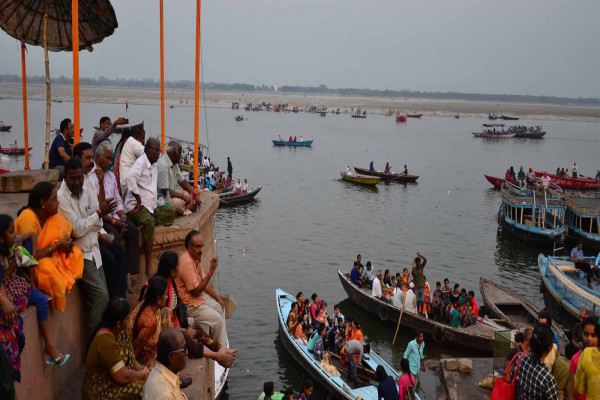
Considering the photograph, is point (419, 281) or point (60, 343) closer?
point (60, 343)

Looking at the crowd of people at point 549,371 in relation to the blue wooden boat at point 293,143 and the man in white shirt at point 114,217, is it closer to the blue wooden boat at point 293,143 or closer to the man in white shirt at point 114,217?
the man in white shirt at point 114,217

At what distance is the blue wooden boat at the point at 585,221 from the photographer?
30.4 metres

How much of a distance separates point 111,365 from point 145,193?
329cm

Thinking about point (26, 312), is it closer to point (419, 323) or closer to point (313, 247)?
point (419, 323)

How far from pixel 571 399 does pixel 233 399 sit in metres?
10.9

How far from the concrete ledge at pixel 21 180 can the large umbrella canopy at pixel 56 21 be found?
3447 millimetres

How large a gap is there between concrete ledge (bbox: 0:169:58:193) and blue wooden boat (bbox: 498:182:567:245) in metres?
29.3

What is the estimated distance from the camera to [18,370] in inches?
171

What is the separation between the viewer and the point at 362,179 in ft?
164

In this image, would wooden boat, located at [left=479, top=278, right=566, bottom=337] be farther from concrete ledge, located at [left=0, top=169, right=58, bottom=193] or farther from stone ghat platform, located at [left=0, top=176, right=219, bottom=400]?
concrete ledge, located at [left=0, top=169, right=58, bottom=193]

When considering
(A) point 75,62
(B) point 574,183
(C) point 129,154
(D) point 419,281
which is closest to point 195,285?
(C) point 129,154

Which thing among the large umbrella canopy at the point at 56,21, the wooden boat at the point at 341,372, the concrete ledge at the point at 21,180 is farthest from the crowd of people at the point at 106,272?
the wooden boat at the point at 341,372

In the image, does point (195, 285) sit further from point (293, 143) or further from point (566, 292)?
point (293, 143)

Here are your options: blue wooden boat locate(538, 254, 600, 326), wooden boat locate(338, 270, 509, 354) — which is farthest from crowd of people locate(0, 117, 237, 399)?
blue wooden boat locate(538, 254, 600, 326)
